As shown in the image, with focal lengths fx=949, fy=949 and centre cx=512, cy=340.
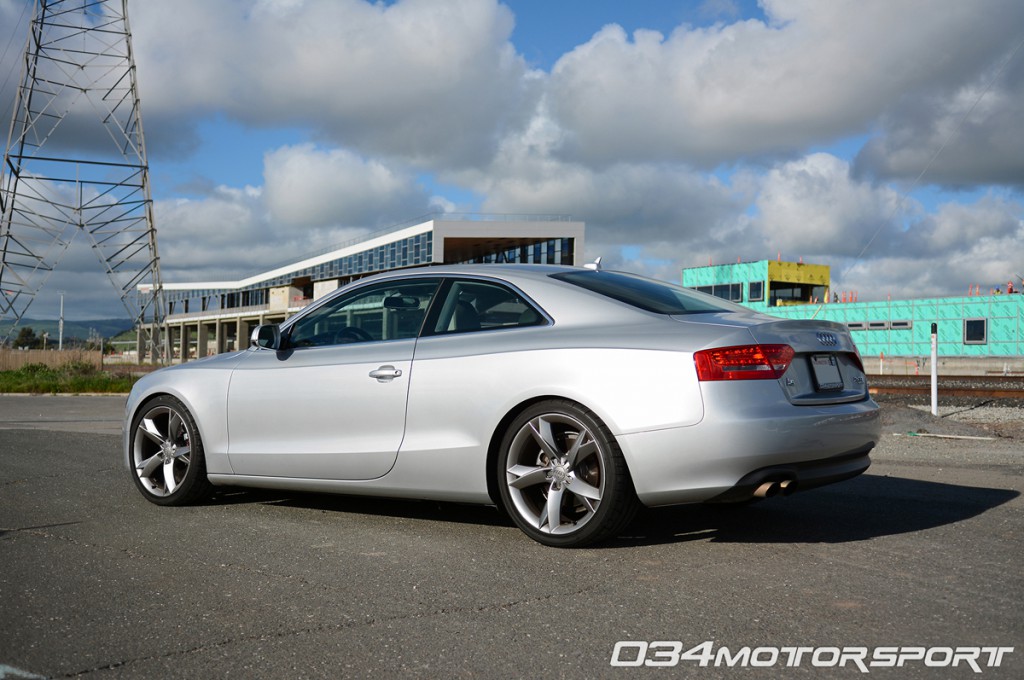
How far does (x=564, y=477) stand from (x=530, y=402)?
405 mm

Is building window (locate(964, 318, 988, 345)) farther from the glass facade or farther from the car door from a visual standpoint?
the car door

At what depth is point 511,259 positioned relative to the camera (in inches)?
2489

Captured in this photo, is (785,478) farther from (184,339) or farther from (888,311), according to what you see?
(184,339)

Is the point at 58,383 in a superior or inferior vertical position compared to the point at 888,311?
inferior

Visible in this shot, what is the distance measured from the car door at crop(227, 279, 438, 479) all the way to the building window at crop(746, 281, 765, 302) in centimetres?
5496

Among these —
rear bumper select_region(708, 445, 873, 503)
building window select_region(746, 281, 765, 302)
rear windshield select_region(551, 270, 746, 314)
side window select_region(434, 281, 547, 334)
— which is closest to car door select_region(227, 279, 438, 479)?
side window select_region(434, 281, 547, 334)

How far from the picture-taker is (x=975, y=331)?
151ft

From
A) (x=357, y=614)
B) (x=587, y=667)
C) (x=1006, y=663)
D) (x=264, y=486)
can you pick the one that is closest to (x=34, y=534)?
(x=264, y=486)

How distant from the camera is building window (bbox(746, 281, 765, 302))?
58375mm

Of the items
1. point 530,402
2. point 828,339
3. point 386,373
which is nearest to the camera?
point 530,402

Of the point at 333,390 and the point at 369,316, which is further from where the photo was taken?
the point at 369,316

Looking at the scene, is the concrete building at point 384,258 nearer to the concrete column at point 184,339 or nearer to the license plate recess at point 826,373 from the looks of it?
the concrete column at point 184,339

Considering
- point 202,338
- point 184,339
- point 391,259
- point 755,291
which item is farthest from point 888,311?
point 184,339

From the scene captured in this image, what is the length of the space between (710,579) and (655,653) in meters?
1.02
